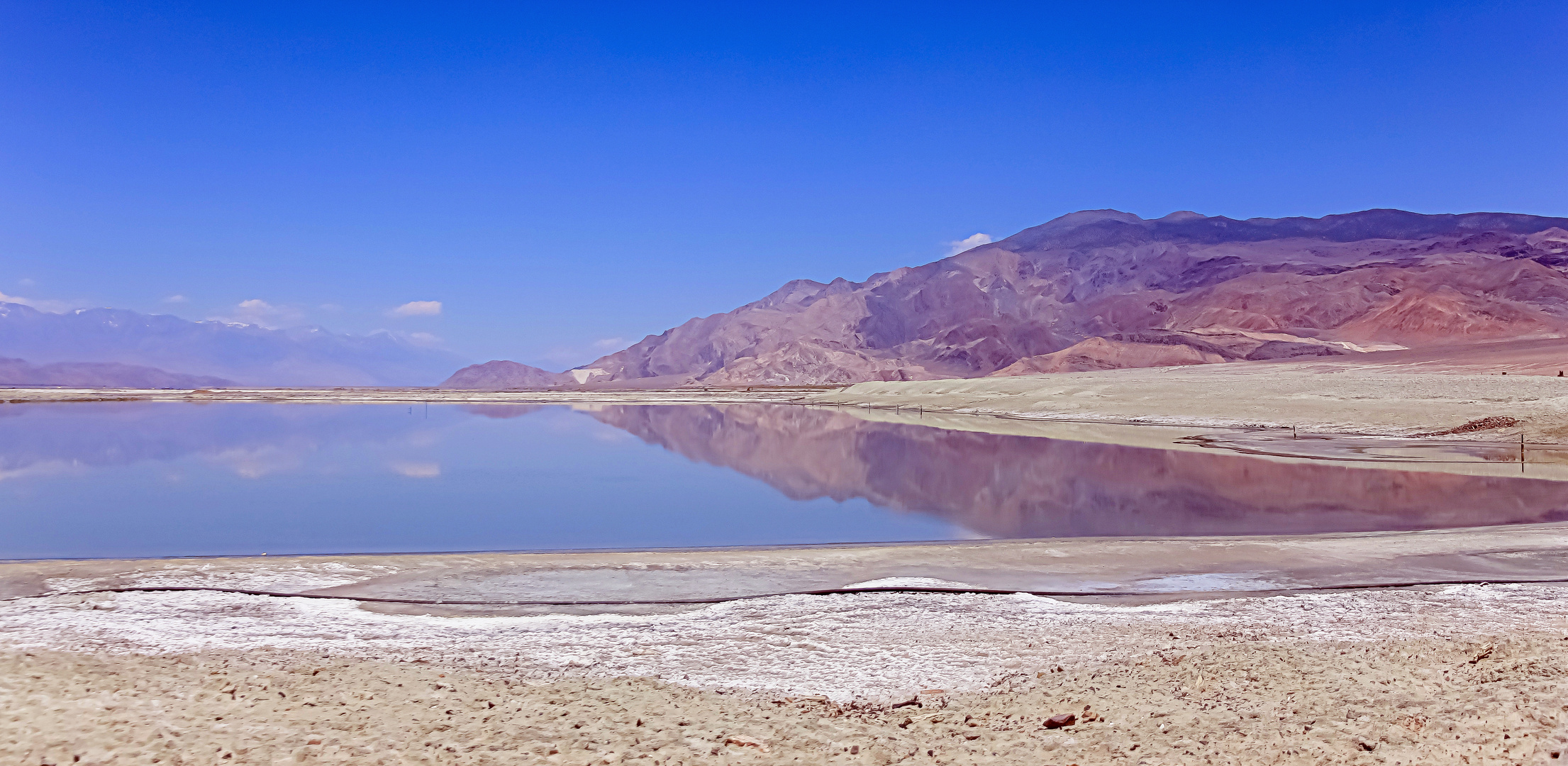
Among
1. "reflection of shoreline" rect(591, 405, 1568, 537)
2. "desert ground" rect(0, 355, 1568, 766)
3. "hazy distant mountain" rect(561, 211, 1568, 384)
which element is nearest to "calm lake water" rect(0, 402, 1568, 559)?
"reflection of shoreline" rect(591, 405, 1568, 537)

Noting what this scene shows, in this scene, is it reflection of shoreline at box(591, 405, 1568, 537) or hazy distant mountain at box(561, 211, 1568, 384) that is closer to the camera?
reflection of shoreline at box(591, 405, 1568, 537)

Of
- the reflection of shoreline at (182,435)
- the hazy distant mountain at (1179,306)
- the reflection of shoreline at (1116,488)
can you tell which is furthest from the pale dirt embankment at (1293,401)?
the hazy distant mountain at (1179,306)

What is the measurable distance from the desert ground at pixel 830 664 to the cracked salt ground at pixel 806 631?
1.6 inches

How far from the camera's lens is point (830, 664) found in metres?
7.88

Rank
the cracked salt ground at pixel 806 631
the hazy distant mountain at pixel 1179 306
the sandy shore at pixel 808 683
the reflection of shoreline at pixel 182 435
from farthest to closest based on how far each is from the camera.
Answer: the hazy distant mountain at pixel 1179 306, the reflection of shoreline at pixel 182 435, the cracked salt ground at pixel 806 631, the sandy shore at pixel 808 683

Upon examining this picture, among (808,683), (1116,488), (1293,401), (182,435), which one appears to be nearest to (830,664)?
(808,683)

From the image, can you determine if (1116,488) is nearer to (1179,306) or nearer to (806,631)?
(806,631)

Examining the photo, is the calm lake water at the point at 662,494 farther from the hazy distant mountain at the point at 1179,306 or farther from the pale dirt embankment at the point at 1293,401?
the hazy distant mountain at the point at 1179,306

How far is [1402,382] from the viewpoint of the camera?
4216 cm

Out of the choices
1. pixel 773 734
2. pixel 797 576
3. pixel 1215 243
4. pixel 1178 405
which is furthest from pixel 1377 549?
pixel 1215 243

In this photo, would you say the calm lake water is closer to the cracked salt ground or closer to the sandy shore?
the cracked salt ground

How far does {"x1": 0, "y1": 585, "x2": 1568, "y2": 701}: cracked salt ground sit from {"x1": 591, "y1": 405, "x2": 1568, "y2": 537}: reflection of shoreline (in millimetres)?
5507

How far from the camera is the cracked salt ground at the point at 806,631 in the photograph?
25.5 feet

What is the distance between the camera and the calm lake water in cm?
1562
